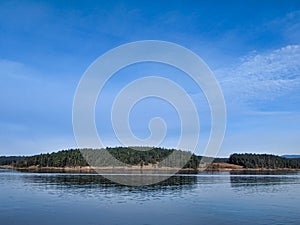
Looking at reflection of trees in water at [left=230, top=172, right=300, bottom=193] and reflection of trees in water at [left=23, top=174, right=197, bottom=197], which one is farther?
reflection of trees in water at [left=230, top=172, right=300, bottom=193]

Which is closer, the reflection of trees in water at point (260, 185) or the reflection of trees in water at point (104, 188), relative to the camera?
the reflection of trees in water at point (104, 188)

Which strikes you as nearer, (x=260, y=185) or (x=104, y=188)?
(x=104, y=188)

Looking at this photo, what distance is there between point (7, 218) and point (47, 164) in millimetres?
174273

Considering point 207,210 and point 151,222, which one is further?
point 207,210

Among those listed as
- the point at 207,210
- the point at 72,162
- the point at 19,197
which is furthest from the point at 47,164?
the point at 207,210

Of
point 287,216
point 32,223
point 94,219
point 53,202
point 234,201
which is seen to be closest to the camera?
point 32,223

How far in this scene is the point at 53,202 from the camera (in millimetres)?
41156

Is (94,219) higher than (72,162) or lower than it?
lower

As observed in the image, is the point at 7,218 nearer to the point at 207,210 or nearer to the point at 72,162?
the point at 207,210

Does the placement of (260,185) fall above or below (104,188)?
above

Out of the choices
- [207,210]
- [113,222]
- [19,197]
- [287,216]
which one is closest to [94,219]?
[113,222]

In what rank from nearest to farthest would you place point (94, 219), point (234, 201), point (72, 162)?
point (94, 219), point (234, 201), point (72, 162)

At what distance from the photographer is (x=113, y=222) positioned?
2847 centimetres

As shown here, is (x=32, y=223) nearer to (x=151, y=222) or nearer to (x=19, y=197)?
(x=151, y=222)
